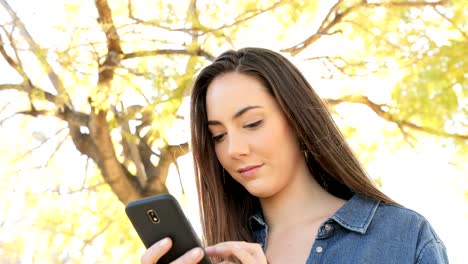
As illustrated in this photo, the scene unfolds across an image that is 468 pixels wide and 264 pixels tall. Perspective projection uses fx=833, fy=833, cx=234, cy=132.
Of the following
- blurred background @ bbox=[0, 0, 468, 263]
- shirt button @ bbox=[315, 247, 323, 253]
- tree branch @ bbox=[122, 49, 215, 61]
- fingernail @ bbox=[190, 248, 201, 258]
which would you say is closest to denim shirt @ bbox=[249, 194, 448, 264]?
shirt button @ bbox=[315, 247, 323, 253]

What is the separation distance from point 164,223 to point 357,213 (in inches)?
20.8

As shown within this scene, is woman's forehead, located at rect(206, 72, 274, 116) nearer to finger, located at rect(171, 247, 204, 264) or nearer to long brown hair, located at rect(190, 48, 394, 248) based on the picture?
long brown hair, located at rect(190, 48, 394, 248)

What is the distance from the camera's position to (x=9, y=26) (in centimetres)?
520

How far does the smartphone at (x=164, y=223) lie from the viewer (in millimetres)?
1607

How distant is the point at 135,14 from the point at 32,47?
0.71 metres

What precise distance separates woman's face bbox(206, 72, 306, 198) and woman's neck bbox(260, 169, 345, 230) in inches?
1.2

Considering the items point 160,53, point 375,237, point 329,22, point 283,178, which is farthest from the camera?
point 329,22

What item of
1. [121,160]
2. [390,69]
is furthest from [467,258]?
[121,160]

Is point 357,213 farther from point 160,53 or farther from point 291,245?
point 160,53

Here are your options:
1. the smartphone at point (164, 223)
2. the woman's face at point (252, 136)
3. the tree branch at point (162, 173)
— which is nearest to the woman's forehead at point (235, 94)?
the woman's face at point (252, 136)

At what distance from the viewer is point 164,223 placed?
1633 mm

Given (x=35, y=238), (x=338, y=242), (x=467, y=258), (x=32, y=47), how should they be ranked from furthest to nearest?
(x=35, y=238)
(x=32, y=47)
(x=467, y=258)
(x=338, y=242)

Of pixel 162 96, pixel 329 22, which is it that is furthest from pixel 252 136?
pixel 329 22

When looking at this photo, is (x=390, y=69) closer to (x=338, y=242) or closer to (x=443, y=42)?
(x=443, y=42)
